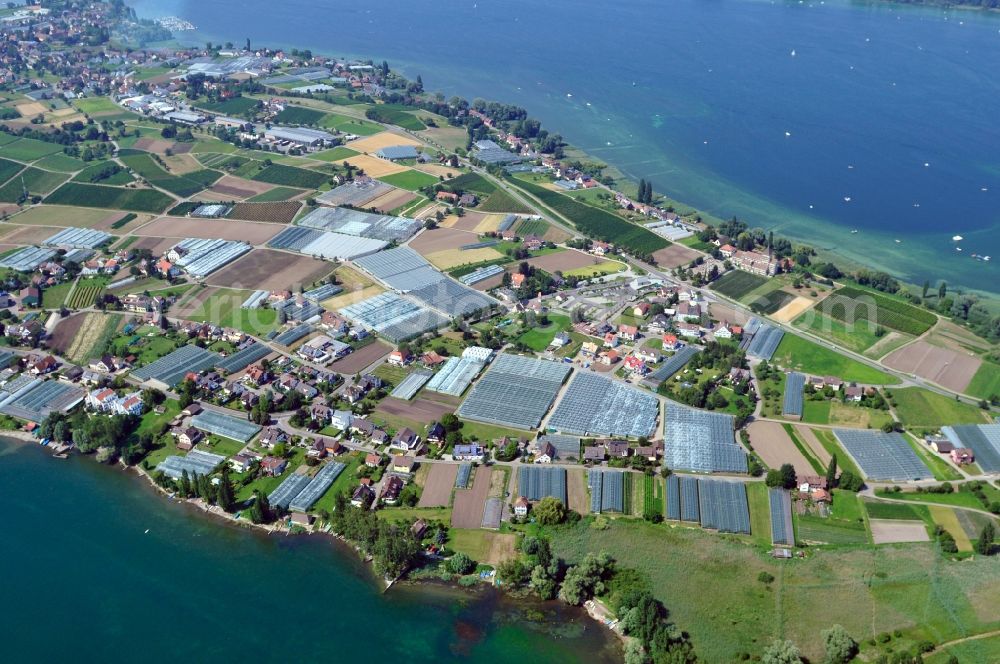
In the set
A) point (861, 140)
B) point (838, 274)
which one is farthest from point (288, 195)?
point (861, 140)

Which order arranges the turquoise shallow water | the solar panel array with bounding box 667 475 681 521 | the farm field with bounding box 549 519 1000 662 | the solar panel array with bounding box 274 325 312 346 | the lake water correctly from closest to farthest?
the farm field with bounding box 549 519 1000 662 < the lake water < the solar panel array with bounding box 667 475 681 521 < the solar panel array with bounding box 274 325 312 346 < the turquoise shallow water

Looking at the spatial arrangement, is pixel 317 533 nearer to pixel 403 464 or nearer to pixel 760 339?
pixel 403 464

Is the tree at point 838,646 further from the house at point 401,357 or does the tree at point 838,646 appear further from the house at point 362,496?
the house at point 401,357

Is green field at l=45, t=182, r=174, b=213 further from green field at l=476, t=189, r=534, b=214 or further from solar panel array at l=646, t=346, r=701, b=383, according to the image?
solar panel array at l=646, t=346, r=701, b=383

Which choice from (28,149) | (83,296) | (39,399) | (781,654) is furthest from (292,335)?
(28,149)

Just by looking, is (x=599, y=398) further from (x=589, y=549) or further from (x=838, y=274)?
(x=838, y=274)

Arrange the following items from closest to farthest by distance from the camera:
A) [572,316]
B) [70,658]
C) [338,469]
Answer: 1. [70,658]
2. [338,469]
3. [572,316]

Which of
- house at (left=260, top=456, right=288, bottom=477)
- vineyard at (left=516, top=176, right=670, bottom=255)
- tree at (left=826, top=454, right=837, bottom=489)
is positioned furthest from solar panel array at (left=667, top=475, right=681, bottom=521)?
vineyard at (left=516, top=176, right=670, bottom=255)
